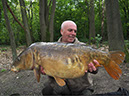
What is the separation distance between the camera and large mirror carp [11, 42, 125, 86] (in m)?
1.56

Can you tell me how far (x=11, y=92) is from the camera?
3477 millimetres

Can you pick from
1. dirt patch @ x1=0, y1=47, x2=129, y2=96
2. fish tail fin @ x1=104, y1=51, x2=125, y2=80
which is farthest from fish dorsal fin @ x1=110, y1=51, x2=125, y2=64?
dirt patch @ x1=0, y1=47, x2=129, y2=96

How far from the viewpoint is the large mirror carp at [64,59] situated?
1.56 m

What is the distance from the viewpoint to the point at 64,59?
155 centimetres

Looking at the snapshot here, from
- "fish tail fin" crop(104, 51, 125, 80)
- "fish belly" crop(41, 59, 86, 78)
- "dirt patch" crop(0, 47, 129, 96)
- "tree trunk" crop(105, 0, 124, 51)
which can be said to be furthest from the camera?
"tree trunk" crop(105, 0, 124, 51)

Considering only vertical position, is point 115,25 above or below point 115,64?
above

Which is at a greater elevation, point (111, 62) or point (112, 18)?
point (112, 18)

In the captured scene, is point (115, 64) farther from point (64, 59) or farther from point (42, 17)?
point (42, 17)

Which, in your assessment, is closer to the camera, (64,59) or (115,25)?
(64,59)

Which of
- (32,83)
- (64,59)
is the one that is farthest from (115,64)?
(32,83)

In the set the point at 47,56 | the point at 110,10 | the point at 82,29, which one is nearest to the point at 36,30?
the point at 82,29

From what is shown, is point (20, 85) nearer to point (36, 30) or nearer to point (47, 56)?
point (47, 56)

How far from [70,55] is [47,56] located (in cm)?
33

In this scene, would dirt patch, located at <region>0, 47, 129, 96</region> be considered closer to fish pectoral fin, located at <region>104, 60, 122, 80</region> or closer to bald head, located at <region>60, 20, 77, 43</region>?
fish pectoral fin, located at <region>104, 60, 122, 80</region>
